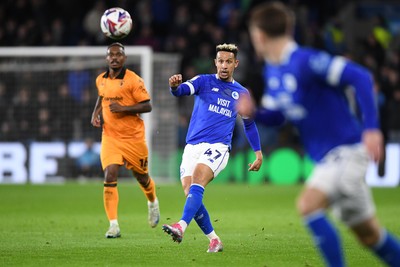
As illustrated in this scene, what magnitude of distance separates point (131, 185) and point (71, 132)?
6.99 feet

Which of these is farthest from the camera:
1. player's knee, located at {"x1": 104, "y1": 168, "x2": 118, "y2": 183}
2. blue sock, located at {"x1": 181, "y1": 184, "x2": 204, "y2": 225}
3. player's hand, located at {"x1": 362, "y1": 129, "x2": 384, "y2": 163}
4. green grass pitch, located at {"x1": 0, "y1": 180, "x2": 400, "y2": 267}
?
player's knee, located at {"x1": 104, "y1": 168, "x2": 118, "y2": 183}

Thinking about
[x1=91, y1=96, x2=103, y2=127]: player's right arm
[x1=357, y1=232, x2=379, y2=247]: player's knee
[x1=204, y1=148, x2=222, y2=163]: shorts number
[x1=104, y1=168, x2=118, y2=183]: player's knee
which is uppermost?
[x1=357, y1=232, x2=379, y2=247]: player's knee

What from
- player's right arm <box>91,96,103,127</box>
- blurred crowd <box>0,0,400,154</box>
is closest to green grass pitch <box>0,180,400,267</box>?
player's right arm <box>91,96,103,127</box>

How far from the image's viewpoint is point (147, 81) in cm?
2169

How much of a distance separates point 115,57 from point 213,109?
2.41 metres

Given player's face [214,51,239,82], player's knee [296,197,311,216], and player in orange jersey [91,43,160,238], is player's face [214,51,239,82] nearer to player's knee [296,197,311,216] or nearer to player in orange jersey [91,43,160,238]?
player in orange jersey [91,43,160,238]

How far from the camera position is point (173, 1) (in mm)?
27547

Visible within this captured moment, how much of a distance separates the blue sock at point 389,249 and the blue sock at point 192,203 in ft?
10.3

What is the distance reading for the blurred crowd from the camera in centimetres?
2303

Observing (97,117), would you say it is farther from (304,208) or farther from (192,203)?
(304,208)

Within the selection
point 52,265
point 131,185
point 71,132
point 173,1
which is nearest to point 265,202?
point 131,185

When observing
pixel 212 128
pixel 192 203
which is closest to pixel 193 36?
pixel 212 128

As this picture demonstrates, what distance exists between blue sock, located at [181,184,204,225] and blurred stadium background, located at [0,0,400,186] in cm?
1128

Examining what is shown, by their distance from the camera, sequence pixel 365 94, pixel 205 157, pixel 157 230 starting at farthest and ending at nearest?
pixel 157 230, pixel 205 157, pixel 365 94
